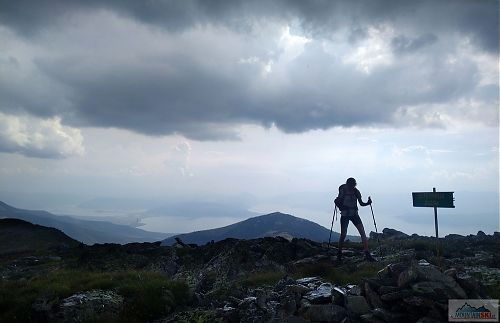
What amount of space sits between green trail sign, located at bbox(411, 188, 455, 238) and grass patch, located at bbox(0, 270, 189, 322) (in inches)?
383

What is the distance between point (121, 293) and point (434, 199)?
12280 mm

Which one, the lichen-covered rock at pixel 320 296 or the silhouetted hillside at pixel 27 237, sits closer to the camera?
the lichen-covered rock at pixel 320 296

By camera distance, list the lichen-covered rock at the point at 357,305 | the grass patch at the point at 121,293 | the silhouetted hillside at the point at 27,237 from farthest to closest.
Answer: the silhouetted hillside at the point at 27,237
the grass patch at the point at 121,293
the lichen-covered rock at the point at 357,305

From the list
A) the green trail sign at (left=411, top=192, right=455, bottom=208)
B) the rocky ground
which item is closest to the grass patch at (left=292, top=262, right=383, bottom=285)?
the rocky ground

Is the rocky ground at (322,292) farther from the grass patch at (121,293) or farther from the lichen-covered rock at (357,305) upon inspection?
the grass patch at (121,293)

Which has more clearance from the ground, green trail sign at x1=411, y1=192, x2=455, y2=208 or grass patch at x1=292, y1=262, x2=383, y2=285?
green trail sign at x1=411, y1=192, x2=455, y2=208

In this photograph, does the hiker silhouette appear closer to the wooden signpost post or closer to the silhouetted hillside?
the wooden signpost post

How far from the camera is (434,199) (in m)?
14.0

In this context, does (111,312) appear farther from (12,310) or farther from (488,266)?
(488,266)

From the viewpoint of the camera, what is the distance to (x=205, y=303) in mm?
12805

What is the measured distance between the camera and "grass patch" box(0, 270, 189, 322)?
37.5 ft

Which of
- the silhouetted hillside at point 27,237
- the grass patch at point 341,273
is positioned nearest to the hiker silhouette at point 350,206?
the grass patch at point 341,273

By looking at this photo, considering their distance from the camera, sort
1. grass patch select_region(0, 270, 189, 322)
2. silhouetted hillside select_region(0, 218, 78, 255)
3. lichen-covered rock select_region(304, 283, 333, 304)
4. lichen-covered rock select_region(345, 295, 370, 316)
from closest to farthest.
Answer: lichen-covered rock select_region(345, 295, 370, 316) → lichen-covered rock select_region(304, 283, 333, 304) → grass patch select_region(0, 270, 189, 322) → silhouetted hillside select_region(0, 218, 78, 255)

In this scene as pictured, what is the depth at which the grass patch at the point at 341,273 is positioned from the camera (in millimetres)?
13148
